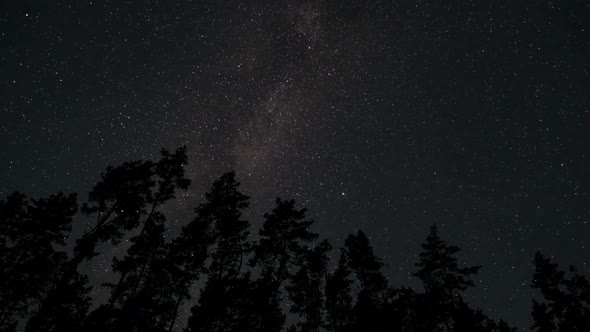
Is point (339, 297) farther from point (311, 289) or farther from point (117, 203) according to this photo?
point (117, 203)

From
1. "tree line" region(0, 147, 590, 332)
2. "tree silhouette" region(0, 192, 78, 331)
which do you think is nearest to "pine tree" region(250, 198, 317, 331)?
"tree line" region(0, 147, 590, 332)

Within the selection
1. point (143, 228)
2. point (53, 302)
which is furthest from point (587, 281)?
point (53, 302)

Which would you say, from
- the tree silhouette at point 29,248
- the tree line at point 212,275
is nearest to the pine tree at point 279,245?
the tree line at point 212,275

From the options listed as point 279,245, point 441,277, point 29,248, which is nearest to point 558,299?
point 441,277

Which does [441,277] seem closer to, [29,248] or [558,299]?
[558,299]

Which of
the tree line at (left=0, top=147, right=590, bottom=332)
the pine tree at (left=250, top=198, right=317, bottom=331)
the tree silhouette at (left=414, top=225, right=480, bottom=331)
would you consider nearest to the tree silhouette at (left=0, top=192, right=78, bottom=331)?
the tree line at (left=0, top=147, right=590, bottom=332)

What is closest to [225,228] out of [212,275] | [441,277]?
[212,275]

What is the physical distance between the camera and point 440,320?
24969mm

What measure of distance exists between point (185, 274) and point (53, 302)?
7484mm

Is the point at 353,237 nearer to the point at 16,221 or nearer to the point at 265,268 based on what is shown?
the point at 265,268

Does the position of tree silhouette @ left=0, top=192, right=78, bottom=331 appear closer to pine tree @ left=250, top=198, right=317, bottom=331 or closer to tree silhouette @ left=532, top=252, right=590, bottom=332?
pine tree @ left=250, top=198, right=317, bottom=331

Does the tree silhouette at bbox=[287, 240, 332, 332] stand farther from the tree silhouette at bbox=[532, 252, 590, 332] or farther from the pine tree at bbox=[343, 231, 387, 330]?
the tree silhouette at bbox=[532, 252, 590, 332]

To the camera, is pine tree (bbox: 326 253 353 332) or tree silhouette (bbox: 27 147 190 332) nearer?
tree silhouette (bbox: 27 147 190 332)

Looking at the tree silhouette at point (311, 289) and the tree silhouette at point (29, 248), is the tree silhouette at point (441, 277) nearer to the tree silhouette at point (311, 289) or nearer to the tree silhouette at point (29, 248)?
the tree silhouette at point (311, 289)
